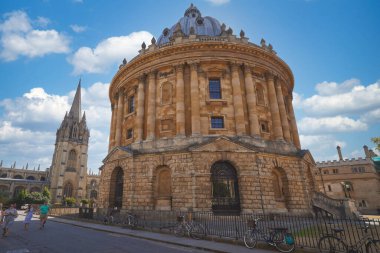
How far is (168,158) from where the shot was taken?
1975cm

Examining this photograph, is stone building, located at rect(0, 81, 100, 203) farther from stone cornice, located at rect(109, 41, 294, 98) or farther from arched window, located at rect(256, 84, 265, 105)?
arched window, located at rect(256, 84, 265, 105)

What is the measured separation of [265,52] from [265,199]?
48.9 feet

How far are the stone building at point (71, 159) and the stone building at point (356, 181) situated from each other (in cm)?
7111

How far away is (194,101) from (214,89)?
286cm

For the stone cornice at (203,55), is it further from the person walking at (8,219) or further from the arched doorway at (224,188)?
the person walking at (8,219)

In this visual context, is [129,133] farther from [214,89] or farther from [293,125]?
[293,125]

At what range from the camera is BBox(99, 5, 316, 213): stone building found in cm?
1847

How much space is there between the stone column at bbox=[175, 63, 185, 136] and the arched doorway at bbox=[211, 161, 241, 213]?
14.8ft

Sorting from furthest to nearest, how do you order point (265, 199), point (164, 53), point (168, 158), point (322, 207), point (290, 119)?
point (290, 119)
point (164, 53)
point (322, 207)
point (168, 158)
point (265, 199)

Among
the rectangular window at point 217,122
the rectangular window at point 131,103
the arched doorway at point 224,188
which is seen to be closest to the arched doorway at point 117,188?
the rectangular window at point 131,103

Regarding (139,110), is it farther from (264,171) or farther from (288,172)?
(288,172)

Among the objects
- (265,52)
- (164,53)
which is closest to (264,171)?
(265,52)

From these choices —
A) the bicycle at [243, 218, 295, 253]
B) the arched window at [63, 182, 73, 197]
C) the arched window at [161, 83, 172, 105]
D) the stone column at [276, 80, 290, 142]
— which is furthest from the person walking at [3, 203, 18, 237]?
the arched window at [63, 182, 73, 197]

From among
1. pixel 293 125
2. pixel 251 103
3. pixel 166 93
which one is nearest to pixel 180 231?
pixel 251 103
